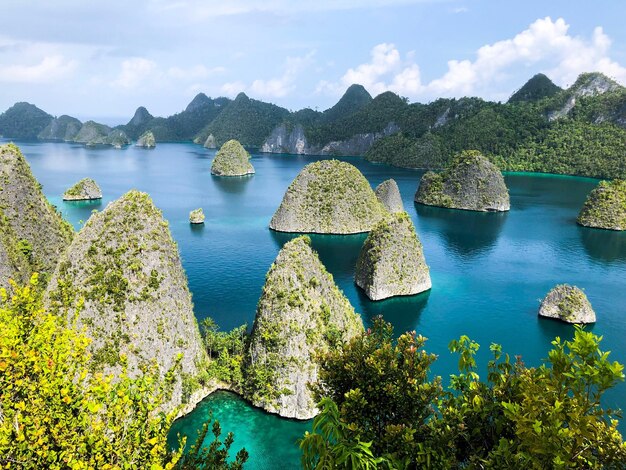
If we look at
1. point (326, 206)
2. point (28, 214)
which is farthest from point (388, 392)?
point (326, 206)

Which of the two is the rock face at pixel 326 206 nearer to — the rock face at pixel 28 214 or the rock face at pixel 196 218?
the rock face at pixel 196 218

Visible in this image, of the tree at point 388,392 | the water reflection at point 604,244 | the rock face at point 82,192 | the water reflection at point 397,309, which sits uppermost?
the tree at point 388,392

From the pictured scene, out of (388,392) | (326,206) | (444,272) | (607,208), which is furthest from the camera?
(607,208)

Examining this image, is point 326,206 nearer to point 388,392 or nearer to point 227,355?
point 227,355

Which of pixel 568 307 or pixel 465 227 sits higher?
pixel 465 227

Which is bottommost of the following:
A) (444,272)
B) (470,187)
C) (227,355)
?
(444,272)

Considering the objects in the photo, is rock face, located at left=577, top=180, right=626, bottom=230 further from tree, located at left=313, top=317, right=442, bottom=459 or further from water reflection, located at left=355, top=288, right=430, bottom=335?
tree, located at left=313, top=317, right=442, bottom=459

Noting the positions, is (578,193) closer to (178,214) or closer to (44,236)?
(178,214)

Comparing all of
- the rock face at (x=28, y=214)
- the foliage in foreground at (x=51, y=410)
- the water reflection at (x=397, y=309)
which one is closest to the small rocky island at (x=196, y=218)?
the rock face at (x=28, y=214)
